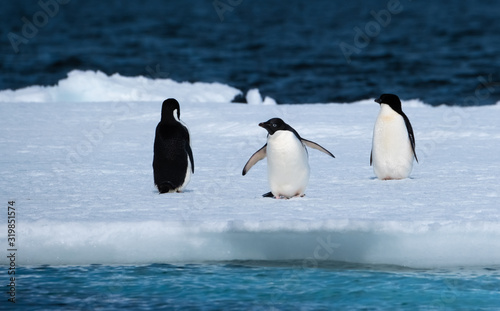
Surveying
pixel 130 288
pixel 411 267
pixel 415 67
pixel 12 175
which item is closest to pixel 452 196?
pixel 411 267

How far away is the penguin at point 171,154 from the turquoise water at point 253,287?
129 cm

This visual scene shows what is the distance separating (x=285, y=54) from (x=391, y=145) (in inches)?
1209

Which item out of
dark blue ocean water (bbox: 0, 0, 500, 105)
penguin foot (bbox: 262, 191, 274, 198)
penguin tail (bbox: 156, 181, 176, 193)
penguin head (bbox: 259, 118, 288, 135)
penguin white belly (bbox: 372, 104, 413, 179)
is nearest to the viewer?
penguin head (bbox: 259, 118, 288, 135)

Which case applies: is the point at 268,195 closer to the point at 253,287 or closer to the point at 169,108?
the point at 169,108

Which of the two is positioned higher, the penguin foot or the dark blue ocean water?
the dark blue ocean water

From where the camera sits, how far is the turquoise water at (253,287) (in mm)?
4715

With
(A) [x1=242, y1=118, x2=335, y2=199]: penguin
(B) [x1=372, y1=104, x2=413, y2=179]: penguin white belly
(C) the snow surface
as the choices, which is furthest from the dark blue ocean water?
(A) [x1=242, y1=118, x2=335, y2=199]: penguin

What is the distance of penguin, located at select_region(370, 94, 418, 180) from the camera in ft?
22.8

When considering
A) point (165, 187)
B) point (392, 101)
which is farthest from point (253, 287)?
point (392, 101)

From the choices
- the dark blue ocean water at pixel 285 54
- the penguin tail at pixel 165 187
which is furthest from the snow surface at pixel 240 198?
the dark blue ocean water at pixel 285 54

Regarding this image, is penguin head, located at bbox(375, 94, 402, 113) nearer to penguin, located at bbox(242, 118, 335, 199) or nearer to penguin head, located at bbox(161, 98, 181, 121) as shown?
penguin, located at bbox(242, 118, 335, 199)

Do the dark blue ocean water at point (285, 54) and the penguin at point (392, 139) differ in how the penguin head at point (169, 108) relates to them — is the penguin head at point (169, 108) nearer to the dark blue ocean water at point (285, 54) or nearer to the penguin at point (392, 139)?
the penguin at point (392, 139)

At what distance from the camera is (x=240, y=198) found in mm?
6289

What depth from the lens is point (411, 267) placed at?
526 centimetres
